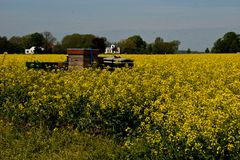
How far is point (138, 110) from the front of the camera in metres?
7.19

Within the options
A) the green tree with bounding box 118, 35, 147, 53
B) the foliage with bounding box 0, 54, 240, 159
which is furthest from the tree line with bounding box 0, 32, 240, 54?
the foliage with bounding box 0, 54, 240, 159

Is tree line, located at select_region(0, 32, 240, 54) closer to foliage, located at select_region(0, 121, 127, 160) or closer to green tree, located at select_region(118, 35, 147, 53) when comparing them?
green tree, located at select_region(118, 35, 147, 53)

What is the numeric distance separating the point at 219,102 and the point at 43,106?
12.4 ft

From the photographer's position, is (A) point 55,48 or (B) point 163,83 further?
(A) point 55,48

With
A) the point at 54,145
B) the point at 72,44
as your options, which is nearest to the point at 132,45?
the point at 72,44

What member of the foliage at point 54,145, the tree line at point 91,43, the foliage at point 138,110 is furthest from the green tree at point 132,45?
the foliage at point 54,145

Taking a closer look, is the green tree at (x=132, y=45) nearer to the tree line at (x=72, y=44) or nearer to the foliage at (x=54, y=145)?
the tree line at (x=72, y=44)

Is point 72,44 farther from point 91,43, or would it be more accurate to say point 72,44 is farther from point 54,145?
point 54,145

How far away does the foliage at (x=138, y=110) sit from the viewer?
511 cm

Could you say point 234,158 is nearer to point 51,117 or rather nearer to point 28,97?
point 51,117

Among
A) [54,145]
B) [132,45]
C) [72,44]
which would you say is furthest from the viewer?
[132,45]

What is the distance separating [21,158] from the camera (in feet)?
22.4

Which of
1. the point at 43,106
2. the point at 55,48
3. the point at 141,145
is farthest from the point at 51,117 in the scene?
the point at 55,48

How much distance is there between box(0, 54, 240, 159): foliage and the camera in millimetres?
5113
